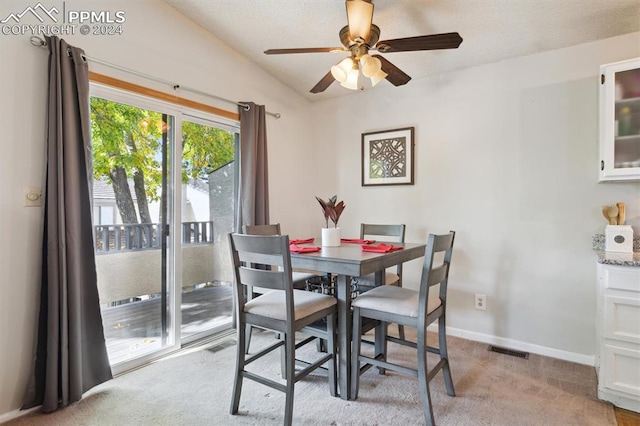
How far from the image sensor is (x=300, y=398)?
2.02 m

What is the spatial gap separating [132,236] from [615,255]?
327 centimetres

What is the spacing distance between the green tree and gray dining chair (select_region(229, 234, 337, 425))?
112 cm

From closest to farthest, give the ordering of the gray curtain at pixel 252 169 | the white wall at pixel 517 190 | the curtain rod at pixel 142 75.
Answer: the curtain rod at pixel 142 75 → the white wall at pixel 517 190 → the gray curtain at pixel 252 169

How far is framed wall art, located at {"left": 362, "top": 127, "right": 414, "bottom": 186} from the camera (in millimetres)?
3295

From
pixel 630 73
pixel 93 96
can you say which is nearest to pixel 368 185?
pixel 630 73

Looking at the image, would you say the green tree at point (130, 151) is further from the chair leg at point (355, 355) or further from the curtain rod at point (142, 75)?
the chair leg at point (355, 355)

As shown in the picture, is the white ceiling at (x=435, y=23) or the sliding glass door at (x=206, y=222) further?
the sliding glass door at (x=206, y=222)

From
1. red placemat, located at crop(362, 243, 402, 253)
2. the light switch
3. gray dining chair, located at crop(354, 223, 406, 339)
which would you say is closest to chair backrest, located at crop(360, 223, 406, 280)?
gray dining chair, located at crop(354, 223, 406, 339)

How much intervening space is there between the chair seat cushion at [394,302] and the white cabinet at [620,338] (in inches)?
38.1

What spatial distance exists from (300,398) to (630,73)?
114 inches

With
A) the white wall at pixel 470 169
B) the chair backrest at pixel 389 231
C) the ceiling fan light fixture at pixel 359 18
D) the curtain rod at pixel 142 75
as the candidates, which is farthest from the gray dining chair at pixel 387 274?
the curtain rod at pixel 142 75

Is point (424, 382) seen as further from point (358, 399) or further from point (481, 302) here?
point (481, 302)

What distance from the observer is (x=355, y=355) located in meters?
1.96

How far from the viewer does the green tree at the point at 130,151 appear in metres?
2.32
